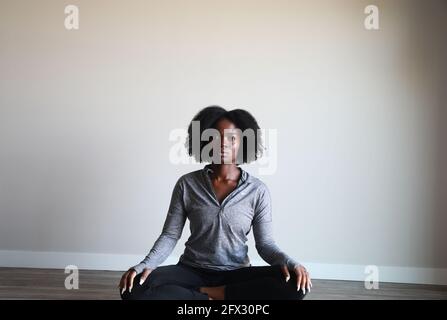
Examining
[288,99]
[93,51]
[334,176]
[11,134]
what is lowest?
[334,176]

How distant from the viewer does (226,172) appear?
1850 millimetres

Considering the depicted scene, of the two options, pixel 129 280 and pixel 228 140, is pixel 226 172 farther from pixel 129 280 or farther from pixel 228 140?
pixel 129 280

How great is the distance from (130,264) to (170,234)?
53.8 inches


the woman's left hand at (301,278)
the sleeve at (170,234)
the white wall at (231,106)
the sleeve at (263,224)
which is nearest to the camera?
the woman's left hand at (301,278)

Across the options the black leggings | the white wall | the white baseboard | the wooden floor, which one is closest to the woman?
the black leggings

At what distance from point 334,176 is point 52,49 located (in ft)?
6.85

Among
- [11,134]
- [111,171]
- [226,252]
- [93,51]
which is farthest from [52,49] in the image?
[226,252]

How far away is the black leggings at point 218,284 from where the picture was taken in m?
1.50

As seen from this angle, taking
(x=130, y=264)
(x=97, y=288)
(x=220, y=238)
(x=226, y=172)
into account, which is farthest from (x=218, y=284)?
(x=130, y=264)

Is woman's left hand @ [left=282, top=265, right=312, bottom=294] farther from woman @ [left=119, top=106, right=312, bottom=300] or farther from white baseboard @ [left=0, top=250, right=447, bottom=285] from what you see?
white baseboard @ [left=0, top=250, right=447, bottom=285]

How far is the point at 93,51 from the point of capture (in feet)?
9.78

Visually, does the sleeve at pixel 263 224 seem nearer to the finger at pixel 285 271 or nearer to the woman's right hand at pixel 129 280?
the finger at pixel 285 271

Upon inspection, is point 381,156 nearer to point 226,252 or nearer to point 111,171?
point 226,252

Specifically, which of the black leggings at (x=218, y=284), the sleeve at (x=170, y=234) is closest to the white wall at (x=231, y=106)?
the sleeve at (x=170, y=234)
